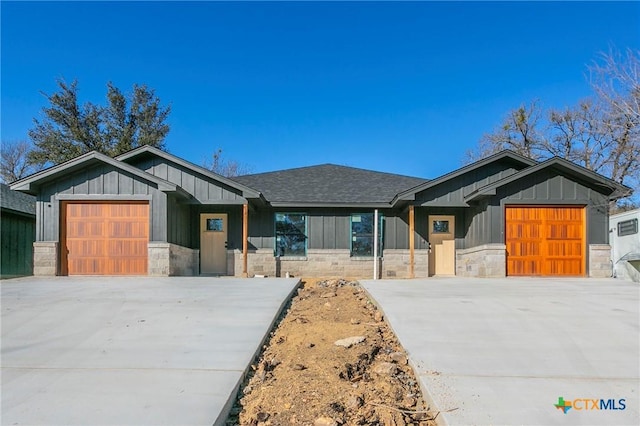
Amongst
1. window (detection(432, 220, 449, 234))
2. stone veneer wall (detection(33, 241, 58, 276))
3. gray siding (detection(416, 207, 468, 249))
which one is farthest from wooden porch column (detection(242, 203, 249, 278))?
window (detection(432, 220, 449, 234))

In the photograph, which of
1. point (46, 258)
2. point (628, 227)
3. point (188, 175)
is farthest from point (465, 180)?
point (46, 258)

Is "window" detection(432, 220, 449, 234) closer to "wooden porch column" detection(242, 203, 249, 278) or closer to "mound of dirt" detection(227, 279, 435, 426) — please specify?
"wooden porch column" detection(242, 203, 249, 278)

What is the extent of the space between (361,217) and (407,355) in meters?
10.7

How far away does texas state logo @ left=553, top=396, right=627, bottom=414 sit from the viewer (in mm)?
3598

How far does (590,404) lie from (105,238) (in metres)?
12.5

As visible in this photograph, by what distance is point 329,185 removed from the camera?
55.5ft

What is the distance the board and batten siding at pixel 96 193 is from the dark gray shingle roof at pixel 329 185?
4.00m

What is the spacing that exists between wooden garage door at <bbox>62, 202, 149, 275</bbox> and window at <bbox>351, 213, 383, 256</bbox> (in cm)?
692

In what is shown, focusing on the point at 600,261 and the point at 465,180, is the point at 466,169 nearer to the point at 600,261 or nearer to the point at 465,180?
the point at 465,180

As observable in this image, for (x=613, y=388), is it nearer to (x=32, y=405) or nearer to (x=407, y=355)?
(x=407, y=355)

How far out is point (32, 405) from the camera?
3576mm

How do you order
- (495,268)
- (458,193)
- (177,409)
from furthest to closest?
(458,193)
(495,268)
(177,409)

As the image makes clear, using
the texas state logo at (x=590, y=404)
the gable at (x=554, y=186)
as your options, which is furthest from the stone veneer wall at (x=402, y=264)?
the texas state logo at (x=590, y=404)

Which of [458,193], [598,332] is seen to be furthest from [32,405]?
[458,193]
